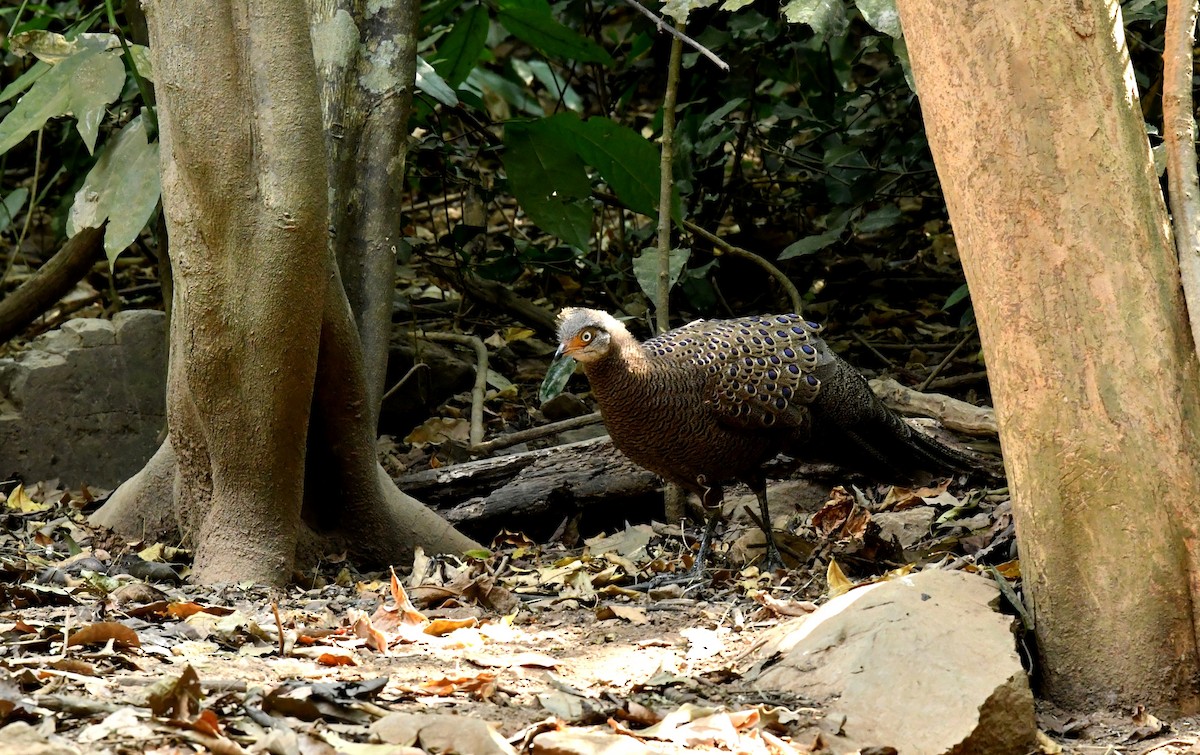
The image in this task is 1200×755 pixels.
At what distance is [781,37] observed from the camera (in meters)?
6.66

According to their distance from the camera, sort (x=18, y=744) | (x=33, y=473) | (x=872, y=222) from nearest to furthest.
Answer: (x=18, y=744) < (x=33, y=473) < (x=872, y=222)

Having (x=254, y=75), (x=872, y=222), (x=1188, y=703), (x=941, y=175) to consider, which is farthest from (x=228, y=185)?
(x=872, y=222)

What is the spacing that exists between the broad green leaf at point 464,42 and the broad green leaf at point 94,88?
1954 mm

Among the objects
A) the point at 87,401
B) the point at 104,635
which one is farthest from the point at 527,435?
the point at 104,635

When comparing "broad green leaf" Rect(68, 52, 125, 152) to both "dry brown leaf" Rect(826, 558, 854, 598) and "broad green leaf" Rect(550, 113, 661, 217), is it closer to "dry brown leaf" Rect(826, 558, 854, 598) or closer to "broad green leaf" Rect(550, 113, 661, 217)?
"broad green leaf" Rect(550, 113, 661, 217)

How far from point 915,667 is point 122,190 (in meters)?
3.19

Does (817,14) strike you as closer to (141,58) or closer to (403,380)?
(141,58)

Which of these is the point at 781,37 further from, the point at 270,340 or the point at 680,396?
the point at 270,340

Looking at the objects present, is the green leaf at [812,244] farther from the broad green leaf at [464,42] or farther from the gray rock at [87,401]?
the gray rock at [87,401]

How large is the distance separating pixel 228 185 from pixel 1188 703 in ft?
9.69

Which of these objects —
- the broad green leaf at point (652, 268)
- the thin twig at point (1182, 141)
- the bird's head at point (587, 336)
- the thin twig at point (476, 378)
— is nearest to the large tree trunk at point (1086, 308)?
the thin twig at point (1182, 141)

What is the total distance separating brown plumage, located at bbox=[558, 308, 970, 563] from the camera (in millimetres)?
4656

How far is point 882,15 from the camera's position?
13.2ft

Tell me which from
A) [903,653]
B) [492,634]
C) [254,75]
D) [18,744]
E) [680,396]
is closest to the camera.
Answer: [18,744]
